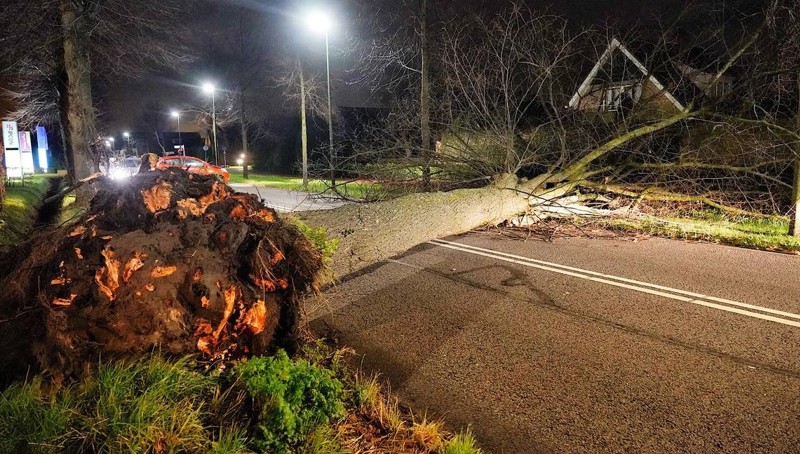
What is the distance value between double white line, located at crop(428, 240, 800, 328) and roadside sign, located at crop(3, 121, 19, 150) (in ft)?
72.9

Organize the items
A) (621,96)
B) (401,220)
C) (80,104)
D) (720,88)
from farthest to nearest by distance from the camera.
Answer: (80,104) < (621,96) < (720,88) < (401,220)

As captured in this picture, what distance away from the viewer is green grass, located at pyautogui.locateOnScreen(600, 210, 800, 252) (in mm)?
8078

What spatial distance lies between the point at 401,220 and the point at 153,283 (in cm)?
381

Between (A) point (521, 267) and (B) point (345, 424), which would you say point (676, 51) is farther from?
(B) point (345, 424)

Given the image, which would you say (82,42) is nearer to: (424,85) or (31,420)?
(424,85)

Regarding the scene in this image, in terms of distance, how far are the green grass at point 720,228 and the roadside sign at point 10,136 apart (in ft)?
77.2

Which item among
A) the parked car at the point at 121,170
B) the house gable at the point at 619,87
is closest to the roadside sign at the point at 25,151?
the parked car at the point at 121,170

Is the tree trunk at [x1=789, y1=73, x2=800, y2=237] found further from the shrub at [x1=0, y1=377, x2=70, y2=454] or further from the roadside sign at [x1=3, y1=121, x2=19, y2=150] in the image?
the roadside sign at [x1=3, y1=121, x2=19, y2=150]

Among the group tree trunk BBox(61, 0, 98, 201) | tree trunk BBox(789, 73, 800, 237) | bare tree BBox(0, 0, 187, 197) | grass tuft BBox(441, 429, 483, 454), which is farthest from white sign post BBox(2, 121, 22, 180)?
tree trunk BBox(789, 73, 800, 237)

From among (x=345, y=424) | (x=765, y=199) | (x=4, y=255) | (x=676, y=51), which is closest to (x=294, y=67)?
(x=676, y=51)

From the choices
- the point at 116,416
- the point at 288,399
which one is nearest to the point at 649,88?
the point at 288,399

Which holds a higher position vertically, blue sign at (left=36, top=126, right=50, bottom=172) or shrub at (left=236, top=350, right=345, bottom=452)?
blue sign at (left=36, top=126, right=50, bottom=172)

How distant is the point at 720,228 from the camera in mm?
9180

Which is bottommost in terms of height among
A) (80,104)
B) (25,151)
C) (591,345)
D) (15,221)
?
(591,345)
